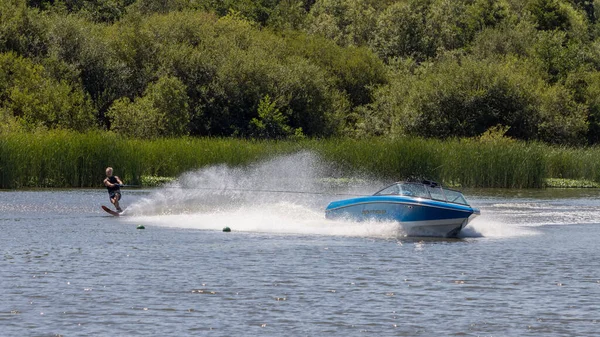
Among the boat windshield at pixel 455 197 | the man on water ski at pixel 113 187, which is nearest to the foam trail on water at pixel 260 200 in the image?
the man on water ski at pixel 113 187

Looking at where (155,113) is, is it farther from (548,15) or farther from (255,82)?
(548,15)

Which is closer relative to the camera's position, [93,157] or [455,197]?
[455,197]

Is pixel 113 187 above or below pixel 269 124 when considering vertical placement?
below

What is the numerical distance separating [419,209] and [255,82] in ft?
171

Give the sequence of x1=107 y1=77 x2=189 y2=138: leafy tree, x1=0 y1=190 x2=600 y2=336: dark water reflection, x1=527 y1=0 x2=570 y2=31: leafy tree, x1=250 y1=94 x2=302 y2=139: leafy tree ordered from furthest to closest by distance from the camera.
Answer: x1=527 y1=0 x2=570 y2=31: leafy tree
x1=250 y1=94 x2=302 y2=139: leafy tree
x1=107 y1=77 x2=189 y2=138: leafy tree
x1=0 y1=190 x2=600 y2=336: dark water reflection

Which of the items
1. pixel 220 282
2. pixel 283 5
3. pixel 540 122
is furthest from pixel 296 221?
pixel 283 5

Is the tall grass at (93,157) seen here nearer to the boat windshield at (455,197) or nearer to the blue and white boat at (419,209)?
the blue and white boat at (419,209)

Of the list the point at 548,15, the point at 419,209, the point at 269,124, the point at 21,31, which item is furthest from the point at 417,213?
the point at 548,15

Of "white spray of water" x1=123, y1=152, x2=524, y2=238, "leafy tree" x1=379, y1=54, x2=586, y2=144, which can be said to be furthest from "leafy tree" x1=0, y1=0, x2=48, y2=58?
"leafy tree" x1=379, y1=54, x2=586, y2=144

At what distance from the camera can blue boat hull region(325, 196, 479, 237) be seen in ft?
109

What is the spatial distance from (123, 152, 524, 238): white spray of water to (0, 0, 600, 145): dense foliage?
13.0 meters

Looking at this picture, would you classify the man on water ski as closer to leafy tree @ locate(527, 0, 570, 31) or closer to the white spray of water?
the white spray of water

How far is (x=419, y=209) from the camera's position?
108 ft

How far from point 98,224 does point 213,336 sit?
63.9 feet
